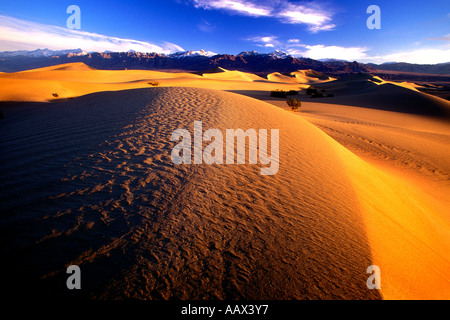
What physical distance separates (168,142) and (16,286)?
9.73 ft

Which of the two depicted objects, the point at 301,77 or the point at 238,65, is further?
the point at 238,65

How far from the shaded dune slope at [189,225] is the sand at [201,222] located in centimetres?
1

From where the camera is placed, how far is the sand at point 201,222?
187 cm

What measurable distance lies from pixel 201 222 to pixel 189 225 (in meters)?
0.15

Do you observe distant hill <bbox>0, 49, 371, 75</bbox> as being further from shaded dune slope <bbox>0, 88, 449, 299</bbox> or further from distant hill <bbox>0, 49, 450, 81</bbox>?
shaded dune slope <bbox>0, 88, 449, 299</bbox>

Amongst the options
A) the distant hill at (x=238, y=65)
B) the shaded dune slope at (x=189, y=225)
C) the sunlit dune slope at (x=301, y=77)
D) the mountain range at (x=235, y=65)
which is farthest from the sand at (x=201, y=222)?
the mountain range at (x=235, y=65)

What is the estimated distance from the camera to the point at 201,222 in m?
2.45

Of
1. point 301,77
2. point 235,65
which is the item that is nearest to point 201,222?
point 301,77

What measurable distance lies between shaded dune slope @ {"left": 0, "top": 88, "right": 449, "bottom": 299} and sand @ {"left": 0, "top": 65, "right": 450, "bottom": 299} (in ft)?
0.04

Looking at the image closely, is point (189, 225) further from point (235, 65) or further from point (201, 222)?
point (235, 65)

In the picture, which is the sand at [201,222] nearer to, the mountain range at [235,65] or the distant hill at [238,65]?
the distant hill at [238,65]
